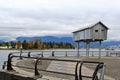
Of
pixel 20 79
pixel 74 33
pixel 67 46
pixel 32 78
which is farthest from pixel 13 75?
pixel 67 46

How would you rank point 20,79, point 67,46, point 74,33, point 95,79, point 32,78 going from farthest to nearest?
1. point 67,46
2. point 74,33
3. point 20,79
4. point 32,78
5. point 95,79

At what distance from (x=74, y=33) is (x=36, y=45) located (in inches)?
4453

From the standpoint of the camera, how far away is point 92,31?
116ft

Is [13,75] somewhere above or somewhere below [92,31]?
below

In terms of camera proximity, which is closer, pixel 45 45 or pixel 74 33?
pixel 74 33

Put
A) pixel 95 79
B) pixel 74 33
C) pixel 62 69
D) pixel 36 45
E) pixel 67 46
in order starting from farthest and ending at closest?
pixel 67 46, pixel 36 45, pixel 74 33, pixel 62 69, pixel 95 79

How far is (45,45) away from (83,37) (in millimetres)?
137887

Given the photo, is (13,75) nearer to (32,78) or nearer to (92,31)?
(32,78)

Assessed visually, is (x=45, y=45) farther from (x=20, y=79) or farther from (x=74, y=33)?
(x=20, y=79)

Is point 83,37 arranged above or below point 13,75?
above

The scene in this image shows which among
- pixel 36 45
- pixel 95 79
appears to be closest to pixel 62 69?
pixel 95 79

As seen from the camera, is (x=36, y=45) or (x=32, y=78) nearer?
(x=32, y=78)

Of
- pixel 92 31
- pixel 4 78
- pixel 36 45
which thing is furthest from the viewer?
pixel 36 45

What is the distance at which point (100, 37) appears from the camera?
1437 inches
